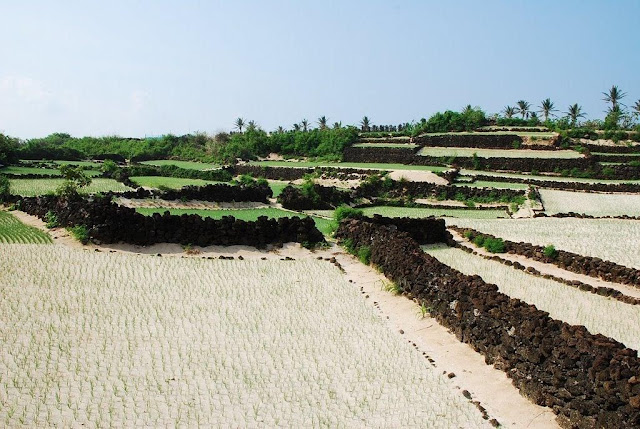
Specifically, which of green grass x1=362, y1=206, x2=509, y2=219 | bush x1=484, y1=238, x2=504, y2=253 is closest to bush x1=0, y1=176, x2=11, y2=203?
green grass x1=362, y1=206, x2=509, y2=219

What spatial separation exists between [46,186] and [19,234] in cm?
2146

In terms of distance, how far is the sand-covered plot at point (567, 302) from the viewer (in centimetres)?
1439

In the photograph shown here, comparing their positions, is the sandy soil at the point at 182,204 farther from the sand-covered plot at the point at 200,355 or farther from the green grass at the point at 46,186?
the sand-covered plot at the point at 200,355

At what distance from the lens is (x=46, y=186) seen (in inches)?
1695

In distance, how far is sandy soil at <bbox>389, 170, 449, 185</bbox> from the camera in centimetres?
5372

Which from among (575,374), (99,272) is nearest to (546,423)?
(575,374)

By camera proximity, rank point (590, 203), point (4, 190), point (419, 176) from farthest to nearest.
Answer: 1. point (419, 176)
2. point (590, 203)
3. point (4, 190)

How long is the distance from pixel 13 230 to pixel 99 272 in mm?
8189

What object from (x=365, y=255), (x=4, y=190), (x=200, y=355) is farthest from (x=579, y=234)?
(x=4, y=190)

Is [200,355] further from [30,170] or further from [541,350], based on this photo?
[30,170]

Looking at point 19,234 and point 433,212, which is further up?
point 19,234

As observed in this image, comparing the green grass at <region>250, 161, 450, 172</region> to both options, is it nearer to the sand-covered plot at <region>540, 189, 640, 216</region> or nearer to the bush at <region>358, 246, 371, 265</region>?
the sand-covered plot at <region>540, 189, 640, 216</region>

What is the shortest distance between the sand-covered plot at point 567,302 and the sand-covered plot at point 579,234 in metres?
4.40

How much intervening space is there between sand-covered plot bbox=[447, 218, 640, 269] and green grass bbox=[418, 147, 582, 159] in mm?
30893
